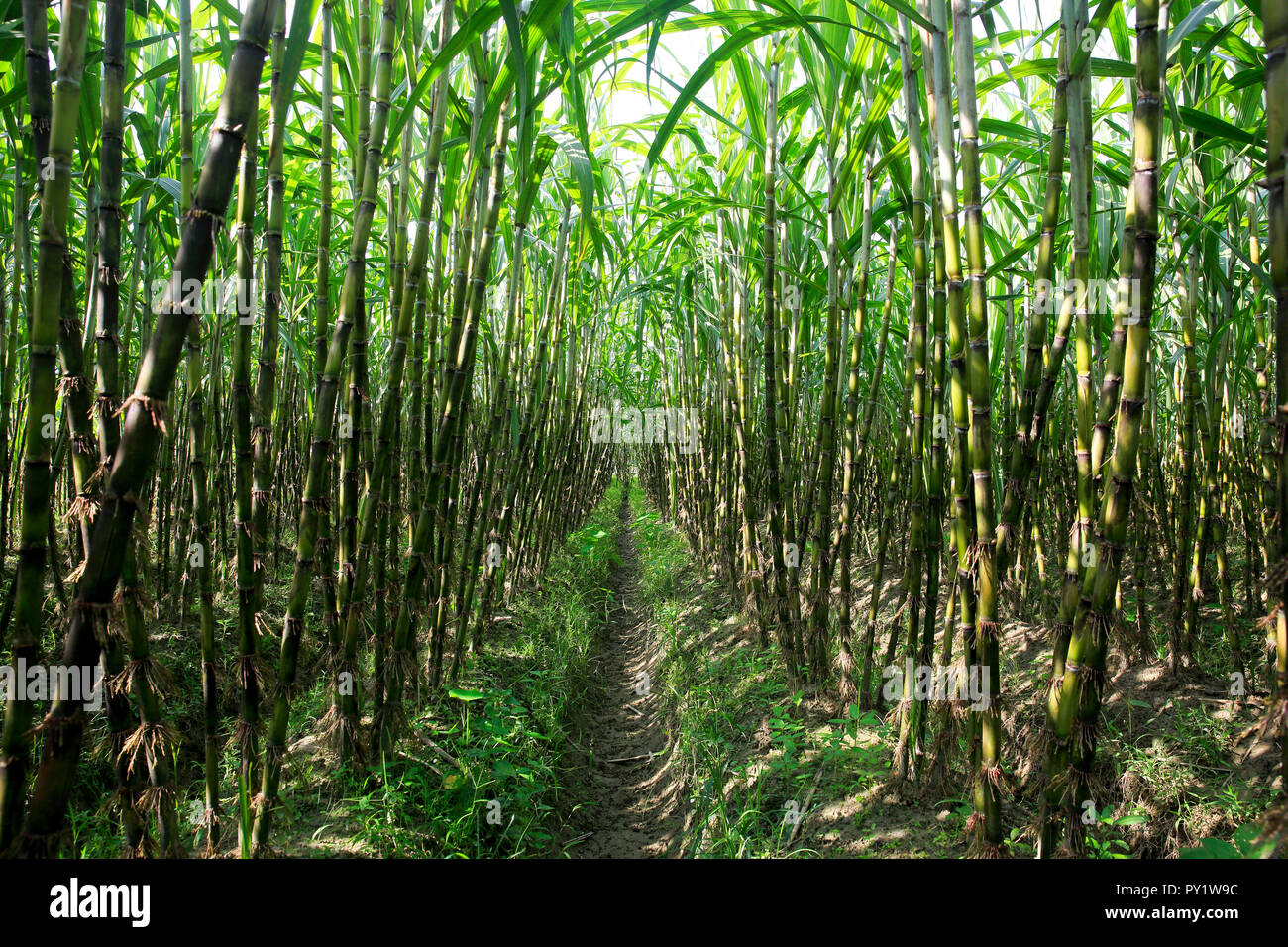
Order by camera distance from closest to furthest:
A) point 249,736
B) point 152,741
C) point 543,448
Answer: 1. point 152,741
2. point 249,736
3. point 543,448

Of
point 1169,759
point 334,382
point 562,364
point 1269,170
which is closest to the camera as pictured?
point 1269,170

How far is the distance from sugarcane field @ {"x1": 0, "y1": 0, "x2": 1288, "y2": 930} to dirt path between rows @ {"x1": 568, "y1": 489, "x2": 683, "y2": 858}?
3 centimetres

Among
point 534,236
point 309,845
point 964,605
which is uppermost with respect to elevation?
point 534,236

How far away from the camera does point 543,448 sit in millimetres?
3875

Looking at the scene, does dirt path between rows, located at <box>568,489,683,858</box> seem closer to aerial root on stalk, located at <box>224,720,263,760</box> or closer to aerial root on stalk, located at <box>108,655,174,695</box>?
aerial root on stalk, located at <box>224,720,263,760</box>

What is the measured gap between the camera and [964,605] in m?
1.34

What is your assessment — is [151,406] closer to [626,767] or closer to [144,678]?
[144,678]

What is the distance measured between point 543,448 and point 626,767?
1.79 metres

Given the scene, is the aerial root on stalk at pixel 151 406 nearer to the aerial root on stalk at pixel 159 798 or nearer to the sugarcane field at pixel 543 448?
the sugarcane field at pixel 543 448

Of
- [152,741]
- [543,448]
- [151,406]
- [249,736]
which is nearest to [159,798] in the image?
[152,741]

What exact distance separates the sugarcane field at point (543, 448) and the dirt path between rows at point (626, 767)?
0.03 meters

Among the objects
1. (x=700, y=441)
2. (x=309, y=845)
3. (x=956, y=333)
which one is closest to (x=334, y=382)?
(x=309, y=845)
